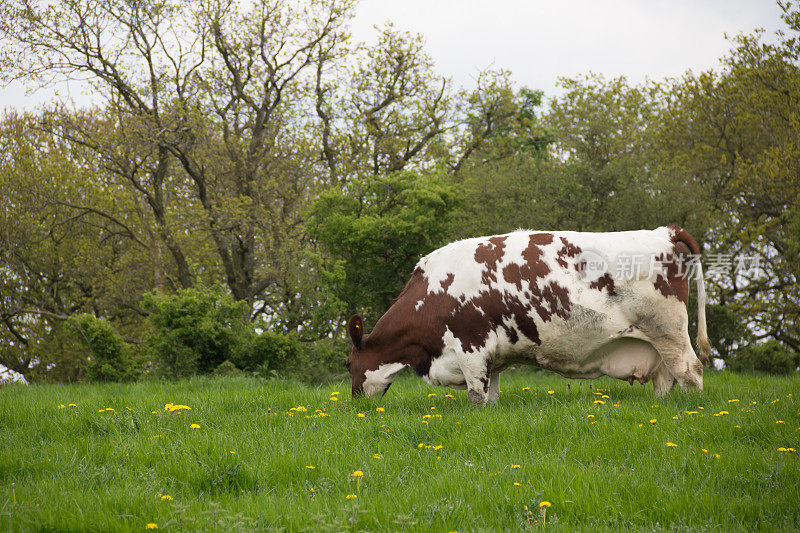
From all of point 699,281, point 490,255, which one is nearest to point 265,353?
point 490,255

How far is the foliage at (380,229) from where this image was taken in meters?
16.9

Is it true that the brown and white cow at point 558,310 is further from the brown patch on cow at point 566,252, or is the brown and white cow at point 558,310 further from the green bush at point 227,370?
the green bush at point 227,370

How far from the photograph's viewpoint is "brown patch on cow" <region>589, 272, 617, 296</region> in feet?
25.6

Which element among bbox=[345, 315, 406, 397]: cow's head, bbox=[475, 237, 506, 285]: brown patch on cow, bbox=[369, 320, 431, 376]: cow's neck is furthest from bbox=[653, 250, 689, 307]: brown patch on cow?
bbox=[345, 315, 406, 397]: cow's head

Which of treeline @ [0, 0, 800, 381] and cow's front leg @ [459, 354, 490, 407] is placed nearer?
cow's front leg @ [459, 354, 490, 407]

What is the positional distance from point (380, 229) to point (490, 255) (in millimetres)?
8556

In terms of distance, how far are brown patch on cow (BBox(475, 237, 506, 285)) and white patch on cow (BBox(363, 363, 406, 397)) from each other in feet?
5.75

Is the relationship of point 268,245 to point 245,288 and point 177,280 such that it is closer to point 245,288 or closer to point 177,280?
point 245,288

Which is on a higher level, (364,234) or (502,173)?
(502,173)

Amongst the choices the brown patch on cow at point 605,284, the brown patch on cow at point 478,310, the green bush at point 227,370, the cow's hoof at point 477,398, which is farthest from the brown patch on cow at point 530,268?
the green bush at point 227,370

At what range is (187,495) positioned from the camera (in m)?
5.17

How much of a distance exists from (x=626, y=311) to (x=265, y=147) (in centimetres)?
1841

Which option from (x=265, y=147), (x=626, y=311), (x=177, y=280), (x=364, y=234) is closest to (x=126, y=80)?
(x=265, y=147)

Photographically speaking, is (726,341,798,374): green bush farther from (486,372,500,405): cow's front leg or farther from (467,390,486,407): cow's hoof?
(467,390,486,407): cow's hoof
